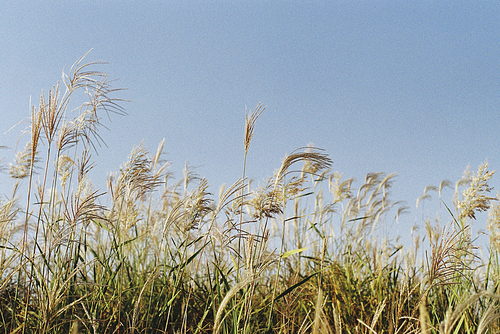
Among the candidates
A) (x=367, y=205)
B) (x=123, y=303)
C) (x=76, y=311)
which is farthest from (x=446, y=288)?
(x=76, y=311)

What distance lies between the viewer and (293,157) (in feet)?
7.73

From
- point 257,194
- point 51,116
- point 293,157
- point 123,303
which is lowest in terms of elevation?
point 123,303

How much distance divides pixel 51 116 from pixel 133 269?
162cm

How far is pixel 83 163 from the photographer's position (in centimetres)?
295

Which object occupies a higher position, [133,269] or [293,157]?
[293,157]

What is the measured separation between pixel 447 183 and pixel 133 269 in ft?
13.8

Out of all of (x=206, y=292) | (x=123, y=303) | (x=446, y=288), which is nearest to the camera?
(x=123, y=303)

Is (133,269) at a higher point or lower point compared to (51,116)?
lower

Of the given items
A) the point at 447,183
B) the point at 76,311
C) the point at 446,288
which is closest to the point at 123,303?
the point at 76,311

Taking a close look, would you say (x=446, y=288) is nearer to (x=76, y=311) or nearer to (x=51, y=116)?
(x=76, y=311)

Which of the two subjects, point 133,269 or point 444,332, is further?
point 133,269

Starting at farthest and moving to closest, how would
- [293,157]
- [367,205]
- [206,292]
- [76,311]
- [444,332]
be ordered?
[367,205]
[206,292]
[76,311]
[293,157]
[444,332]

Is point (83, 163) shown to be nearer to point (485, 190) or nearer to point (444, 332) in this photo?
point (444, 332)

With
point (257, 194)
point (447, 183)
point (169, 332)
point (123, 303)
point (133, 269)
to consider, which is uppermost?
point (447, 183)
